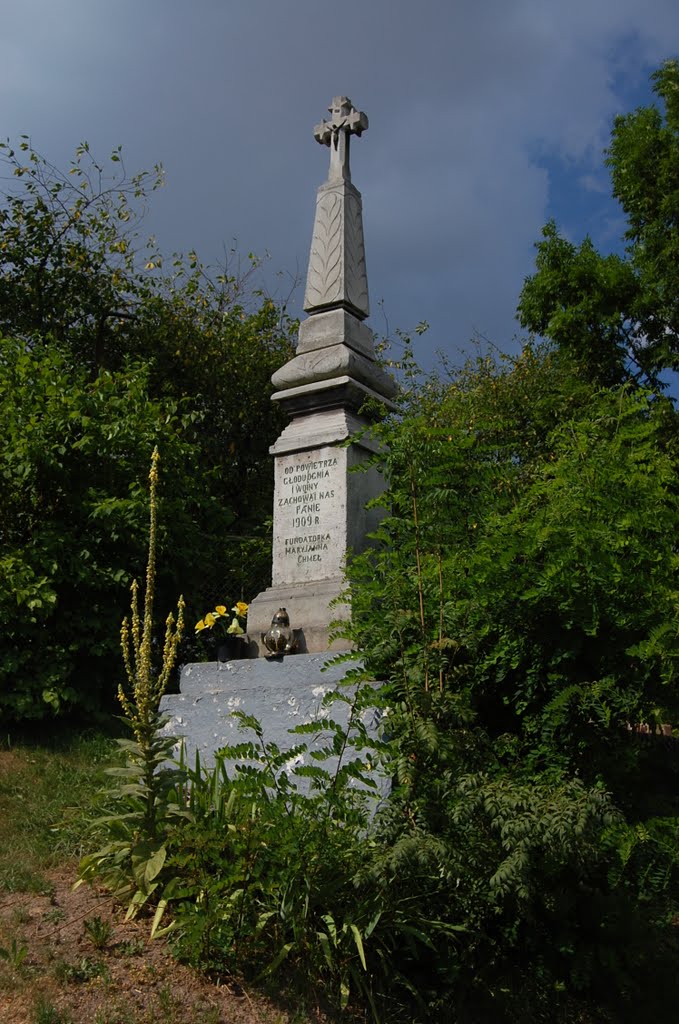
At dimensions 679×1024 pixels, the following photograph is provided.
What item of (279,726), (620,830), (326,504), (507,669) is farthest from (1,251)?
(620,830)

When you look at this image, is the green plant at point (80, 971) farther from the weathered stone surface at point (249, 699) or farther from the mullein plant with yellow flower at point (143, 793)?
the weathered stone surface at point (249, 699)

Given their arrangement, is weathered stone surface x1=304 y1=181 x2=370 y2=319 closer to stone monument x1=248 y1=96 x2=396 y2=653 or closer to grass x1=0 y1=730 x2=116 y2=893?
stone monument x1=248 y1=96 x2=396 y2=653

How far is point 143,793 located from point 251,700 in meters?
1.79

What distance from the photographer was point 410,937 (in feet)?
13.9

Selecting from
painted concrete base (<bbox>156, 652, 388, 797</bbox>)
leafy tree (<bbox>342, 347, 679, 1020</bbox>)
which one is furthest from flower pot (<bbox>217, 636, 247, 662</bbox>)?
leafy tree (<bbox>342, 347, 679, 1020</bbox>)

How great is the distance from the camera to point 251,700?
6117 mm

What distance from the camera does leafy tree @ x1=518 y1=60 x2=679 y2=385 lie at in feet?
42.3

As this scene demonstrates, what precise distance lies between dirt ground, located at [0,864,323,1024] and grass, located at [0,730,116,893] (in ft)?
1.39

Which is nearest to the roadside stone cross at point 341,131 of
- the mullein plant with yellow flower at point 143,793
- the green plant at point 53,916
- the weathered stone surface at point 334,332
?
the weathered stone surface at point 334,332

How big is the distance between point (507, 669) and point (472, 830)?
1.10 m

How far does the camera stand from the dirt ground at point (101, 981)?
3.71m

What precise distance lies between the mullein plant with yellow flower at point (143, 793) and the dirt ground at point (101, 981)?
203 mm

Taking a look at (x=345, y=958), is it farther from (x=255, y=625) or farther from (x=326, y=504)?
(x=326, y=504)

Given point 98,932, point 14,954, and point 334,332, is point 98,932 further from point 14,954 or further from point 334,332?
point 334,332
